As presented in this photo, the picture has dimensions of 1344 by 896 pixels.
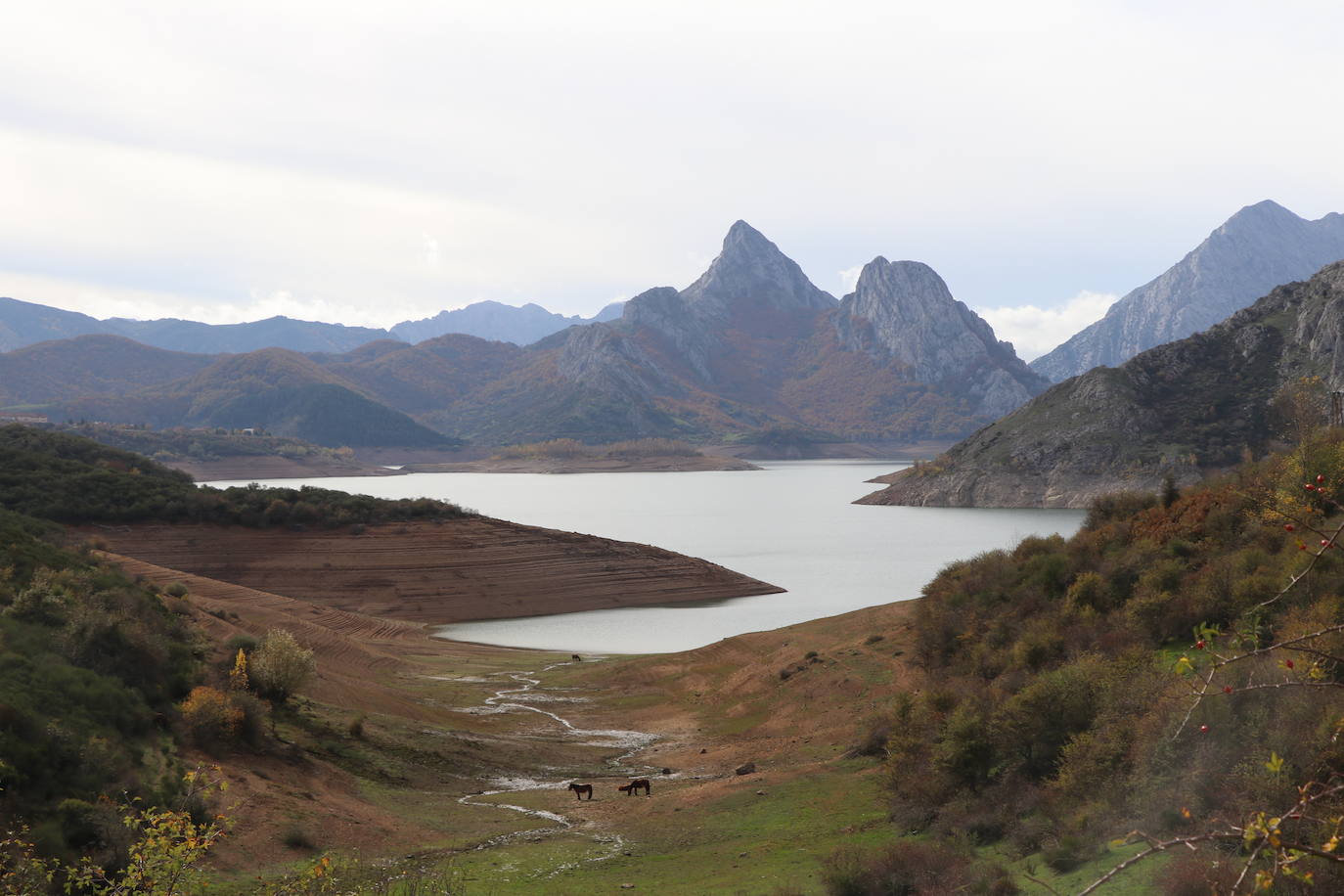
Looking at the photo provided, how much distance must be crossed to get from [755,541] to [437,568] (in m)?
47.0

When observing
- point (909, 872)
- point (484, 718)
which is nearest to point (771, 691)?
point (484, 718)

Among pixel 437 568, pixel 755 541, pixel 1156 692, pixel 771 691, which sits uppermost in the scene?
pixel 1156 692

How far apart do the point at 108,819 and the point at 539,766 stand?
52.1ft

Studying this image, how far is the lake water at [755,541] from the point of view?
200ft

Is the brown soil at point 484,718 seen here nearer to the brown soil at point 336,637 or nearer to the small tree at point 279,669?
the brown soil at point 336,637

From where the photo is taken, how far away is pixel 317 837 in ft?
60.2

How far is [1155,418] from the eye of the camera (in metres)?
146

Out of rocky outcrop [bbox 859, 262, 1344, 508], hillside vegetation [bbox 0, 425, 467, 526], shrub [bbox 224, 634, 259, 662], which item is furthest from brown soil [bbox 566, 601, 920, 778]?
rocky outcrop [bbox 859, 262, 1344, 508]

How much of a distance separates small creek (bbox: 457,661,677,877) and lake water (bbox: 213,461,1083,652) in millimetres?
15290

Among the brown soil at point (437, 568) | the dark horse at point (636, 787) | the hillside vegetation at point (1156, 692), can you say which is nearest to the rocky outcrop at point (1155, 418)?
the brown soil at point (437, 568)

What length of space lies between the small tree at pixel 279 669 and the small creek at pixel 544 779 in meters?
6.18

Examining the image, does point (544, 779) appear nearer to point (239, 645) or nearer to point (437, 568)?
point (239, 645)

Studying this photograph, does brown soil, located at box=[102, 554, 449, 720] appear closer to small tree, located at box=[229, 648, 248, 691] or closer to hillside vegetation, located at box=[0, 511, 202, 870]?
small tree, located at box=[229, 648, 248, 691]

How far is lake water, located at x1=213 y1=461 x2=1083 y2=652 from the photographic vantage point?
61094mm
